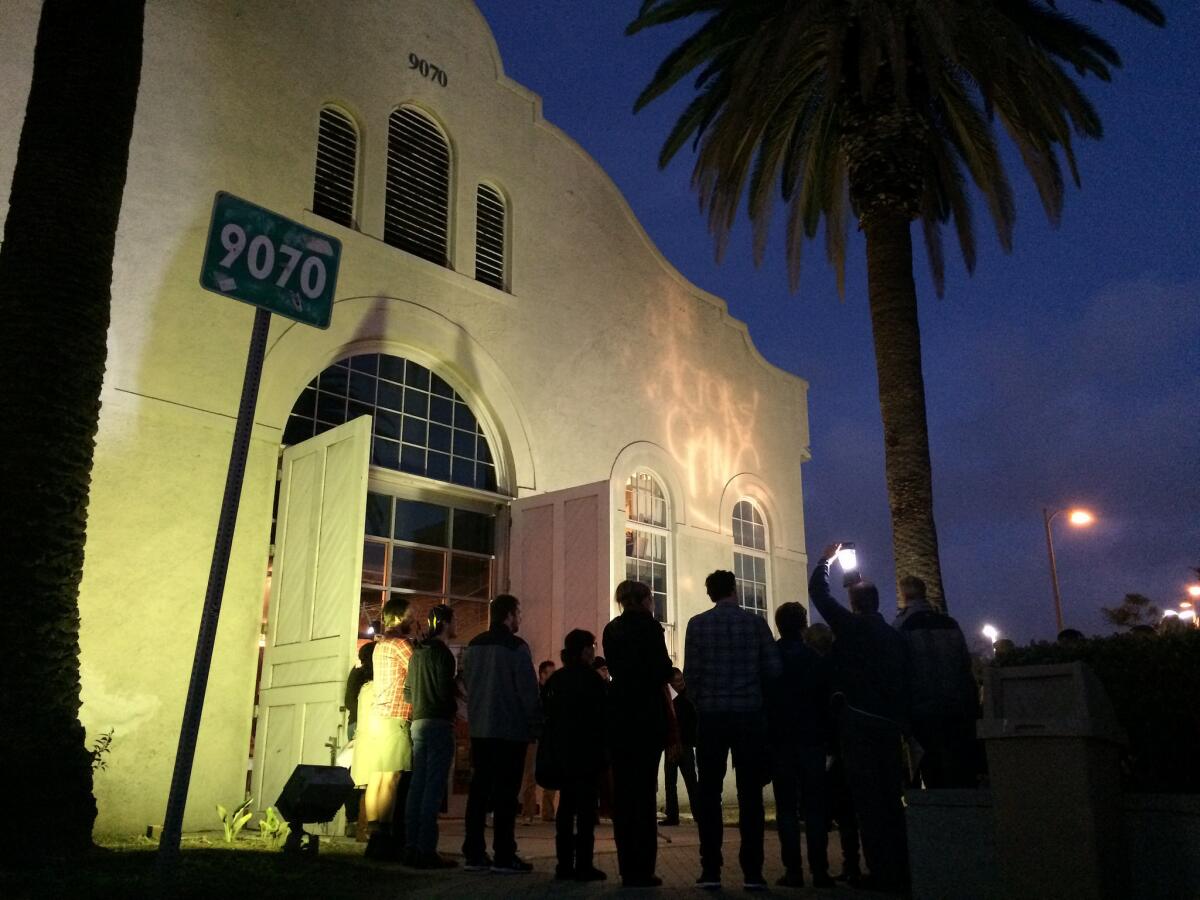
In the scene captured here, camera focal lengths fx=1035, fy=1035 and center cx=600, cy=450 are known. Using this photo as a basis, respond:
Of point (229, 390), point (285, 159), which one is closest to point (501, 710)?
point (229, 390)

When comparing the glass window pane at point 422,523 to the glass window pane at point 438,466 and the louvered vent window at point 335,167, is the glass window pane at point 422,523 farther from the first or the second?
the louvered vent window at point 335,167

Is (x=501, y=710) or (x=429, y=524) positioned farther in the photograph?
(x=429, y=524)

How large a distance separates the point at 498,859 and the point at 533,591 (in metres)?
5.18

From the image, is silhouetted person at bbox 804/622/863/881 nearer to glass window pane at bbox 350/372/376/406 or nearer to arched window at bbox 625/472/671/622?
glass window pane at bbox 350/372/376/406

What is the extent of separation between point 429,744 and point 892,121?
9061 millimetres

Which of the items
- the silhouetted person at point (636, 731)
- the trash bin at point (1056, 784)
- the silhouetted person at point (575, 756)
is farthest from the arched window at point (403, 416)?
the trash bin at point (1056, 784)

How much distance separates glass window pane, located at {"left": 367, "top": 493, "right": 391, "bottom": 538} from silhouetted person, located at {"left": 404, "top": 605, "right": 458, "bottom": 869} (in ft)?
13.8

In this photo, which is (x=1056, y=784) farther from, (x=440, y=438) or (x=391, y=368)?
(x=391, y=368)

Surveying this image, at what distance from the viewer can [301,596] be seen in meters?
9.70

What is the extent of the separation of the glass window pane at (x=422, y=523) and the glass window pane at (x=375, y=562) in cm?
25

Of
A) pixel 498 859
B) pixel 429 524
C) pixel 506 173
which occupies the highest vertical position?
pixel 506 173

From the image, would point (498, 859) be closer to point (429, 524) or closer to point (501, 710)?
point (501, 710)

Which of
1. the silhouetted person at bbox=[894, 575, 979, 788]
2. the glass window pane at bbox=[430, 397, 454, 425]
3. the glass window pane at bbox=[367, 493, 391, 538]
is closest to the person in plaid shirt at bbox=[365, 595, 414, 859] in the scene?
the silhouetted person at bbox=[894, 575, 979, 788]

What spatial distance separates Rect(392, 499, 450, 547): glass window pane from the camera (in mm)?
11531
